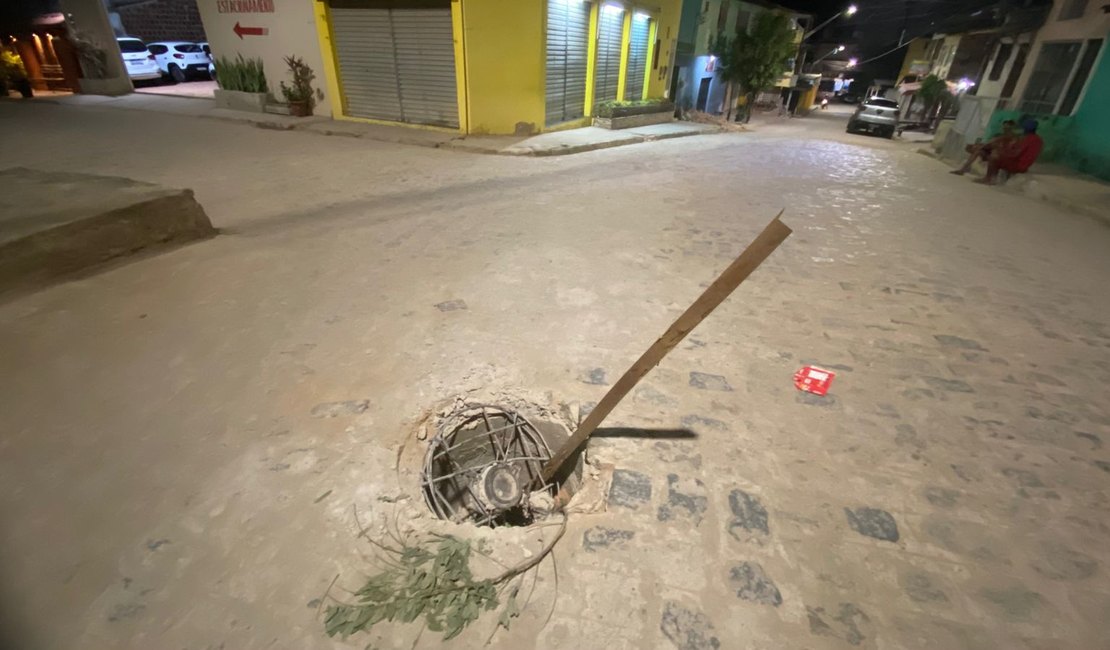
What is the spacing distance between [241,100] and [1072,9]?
2406 cm

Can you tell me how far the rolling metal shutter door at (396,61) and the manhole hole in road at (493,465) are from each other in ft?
37.4

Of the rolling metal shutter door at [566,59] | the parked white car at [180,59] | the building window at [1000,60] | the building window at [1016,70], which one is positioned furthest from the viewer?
the parked white car at [180,59]

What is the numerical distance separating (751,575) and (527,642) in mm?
1091

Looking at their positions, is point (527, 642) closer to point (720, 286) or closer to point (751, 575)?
point (751, 575)

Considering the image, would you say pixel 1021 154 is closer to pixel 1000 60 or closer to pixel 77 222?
pixel 1000 60

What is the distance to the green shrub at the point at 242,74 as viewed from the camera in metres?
14.6

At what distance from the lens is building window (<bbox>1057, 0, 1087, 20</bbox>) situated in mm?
12477

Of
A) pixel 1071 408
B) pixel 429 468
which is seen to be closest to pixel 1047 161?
pixel 1071 408

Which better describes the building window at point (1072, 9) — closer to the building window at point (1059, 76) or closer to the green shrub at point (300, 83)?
the building window at point (1059, 76)

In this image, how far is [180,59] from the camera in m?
22.0

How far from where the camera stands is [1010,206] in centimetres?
871

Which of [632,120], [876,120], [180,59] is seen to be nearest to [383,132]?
[632,120]

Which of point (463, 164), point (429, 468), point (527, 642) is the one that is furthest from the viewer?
point (463, 164)

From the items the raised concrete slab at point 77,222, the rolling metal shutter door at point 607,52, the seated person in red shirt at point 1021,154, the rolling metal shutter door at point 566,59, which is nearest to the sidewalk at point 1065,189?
the seated person in red shirt at point 1021,154
